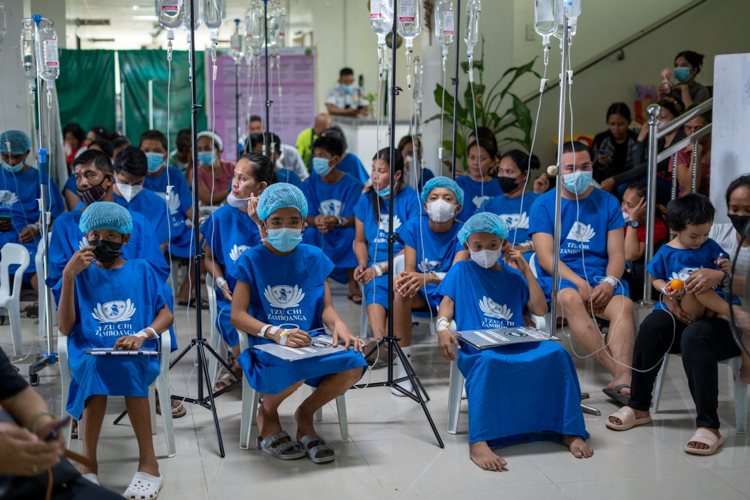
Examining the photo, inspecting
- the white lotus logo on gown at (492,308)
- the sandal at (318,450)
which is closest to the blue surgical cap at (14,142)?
the sandal at (318,450)

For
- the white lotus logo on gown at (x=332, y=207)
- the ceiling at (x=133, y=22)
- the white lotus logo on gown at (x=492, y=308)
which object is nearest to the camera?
the white lotus logo on gown at (x=492, y=308)

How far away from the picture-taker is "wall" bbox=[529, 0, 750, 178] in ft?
20.4

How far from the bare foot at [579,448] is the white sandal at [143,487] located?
4.88 ft

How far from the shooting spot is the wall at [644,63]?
20.4 feet

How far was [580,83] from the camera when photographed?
20.9 feet

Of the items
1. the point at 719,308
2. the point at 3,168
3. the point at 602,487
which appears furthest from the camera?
the point at 3,168

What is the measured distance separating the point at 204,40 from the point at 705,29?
8.03 m

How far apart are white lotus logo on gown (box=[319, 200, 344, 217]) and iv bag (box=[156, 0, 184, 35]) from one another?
2087mm

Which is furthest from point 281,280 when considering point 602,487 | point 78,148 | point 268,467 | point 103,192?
point 78,148

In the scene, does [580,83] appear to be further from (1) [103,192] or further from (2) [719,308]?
(1) [103,192]

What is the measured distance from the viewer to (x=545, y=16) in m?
2.85

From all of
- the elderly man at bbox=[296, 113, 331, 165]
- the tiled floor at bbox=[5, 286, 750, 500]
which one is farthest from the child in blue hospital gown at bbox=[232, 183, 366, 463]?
the elderly man at bbox=[296, 113, 331, 165]

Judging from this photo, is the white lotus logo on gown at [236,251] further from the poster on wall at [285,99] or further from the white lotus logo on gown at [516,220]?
the poster on wall at [285,99]

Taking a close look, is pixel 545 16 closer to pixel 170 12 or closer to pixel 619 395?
pixel 170 12
